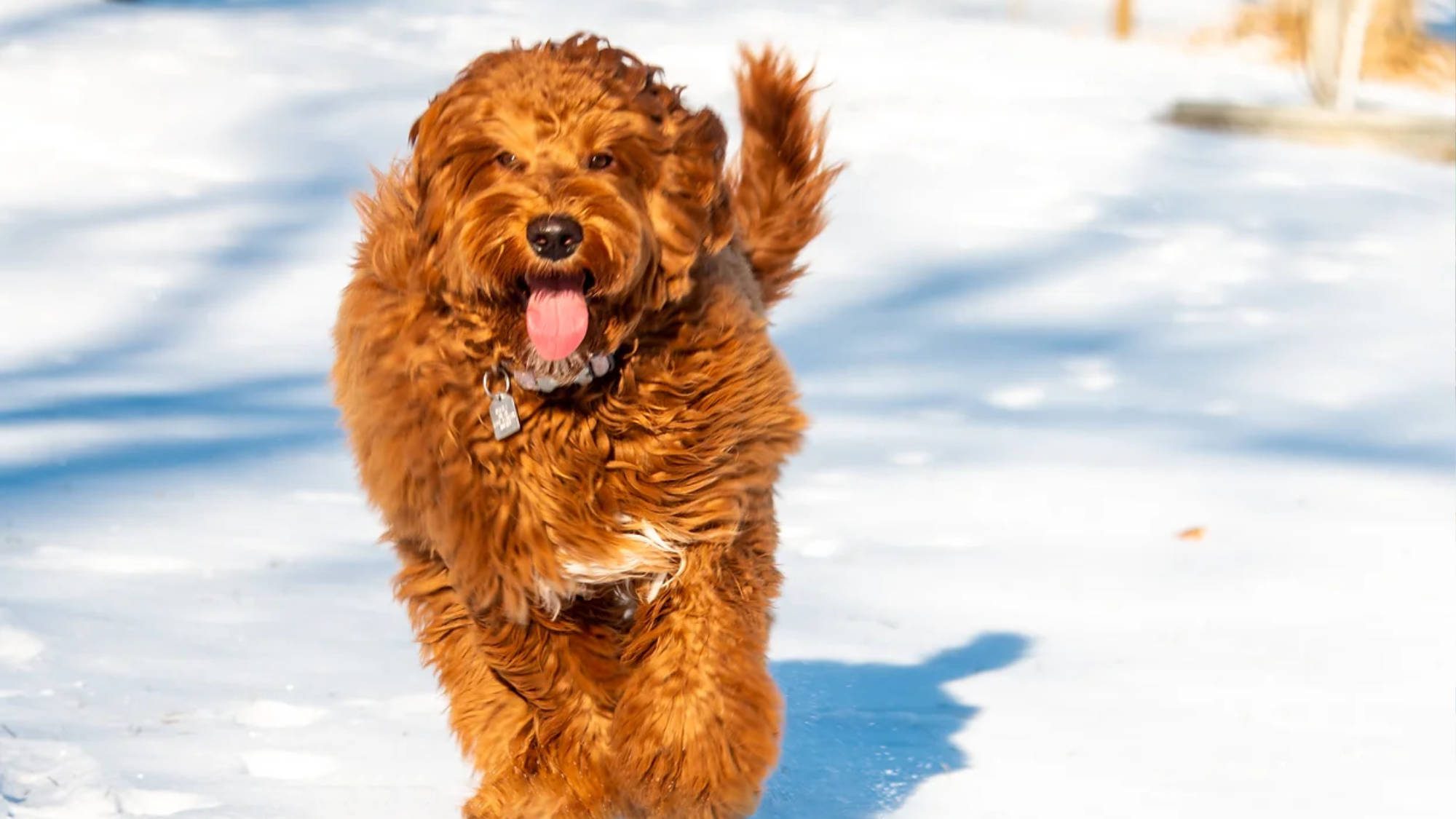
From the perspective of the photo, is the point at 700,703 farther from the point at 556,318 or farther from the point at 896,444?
the point at 896,444

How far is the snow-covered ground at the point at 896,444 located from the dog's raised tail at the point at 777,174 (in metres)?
1.07

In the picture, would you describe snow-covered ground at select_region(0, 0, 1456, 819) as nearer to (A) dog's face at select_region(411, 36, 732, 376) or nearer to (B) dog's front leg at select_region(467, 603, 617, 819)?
(B) dog's front leg at select_region(467, 603, 617, 819)

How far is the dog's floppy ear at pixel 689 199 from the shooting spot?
352cm

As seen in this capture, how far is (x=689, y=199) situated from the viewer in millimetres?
3596

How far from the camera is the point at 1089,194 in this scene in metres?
13.1

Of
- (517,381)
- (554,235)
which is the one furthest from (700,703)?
(554,235)

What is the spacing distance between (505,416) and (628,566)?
1.15 feet

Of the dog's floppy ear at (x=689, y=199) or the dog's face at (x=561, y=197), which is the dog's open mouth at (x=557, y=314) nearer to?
the dog's face at (x=561, y=197)

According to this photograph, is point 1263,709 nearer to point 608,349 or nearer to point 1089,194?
point 608,349

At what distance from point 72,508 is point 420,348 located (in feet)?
10.1

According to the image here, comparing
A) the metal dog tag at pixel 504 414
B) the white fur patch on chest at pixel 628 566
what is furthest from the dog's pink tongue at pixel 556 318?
the white fur patch on chest at pixel 628 566

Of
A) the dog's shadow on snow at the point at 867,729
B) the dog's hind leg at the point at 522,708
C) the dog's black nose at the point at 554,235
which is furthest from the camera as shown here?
the dog's shadow on snow at the point at 867,729

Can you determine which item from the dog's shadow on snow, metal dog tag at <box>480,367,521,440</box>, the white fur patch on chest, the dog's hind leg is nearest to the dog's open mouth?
metal dog tag at <box>480,367,521,440</box>

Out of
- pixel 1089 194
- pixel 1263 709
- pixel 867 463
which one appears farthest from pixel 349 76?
pixel 1263 709
